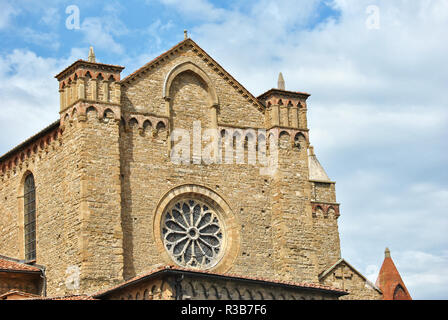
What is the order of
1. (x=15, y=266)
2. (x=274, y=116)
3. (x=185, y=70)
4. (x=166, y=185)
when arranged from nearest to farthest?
(x=15, y=266)
(x=166, y=185)
(x=185, y=70)
(x=274, y=116)

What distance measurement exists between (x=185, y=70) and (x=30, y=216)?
7572 mm

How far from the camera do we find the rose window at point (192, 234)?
29.7 meters

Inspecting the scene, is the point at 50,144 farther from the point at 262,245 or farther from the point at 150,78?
the point at 262,245

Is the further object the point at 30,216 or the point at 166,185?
the point at 30,216

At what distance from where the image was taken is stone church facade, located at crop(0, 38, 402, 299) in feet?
92.2

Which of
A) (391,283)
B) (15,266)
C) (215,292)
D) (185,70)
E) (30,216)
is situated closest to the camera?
(215,292)

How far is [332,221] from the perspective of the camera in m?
38.0

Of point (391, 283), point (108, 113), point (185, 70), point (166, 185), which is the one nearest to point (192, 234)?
point (166, 185)

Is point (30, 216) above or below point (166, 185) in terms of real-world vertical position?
below

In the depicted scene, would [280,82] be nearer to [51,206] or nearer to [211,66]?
[211,66]

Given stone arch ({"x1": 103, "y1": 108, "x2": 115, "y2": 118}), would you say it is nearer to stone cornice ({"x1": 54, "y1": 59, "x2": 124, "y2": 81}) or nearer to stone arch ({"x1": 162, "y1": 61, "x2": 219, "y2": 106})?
stone cornice ({"x1": 54, "y1": 59, "x2": 124, "y2": 81})

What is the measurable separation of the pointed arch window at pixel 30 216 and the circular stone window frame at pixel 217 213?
5063 mm

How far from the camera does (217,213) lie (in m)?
30.8

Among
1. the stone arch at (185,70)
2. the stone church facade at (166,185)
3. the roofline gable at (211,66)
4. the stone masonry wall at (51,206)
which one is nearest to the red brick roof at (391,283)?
the stone church facade at (166,185)
